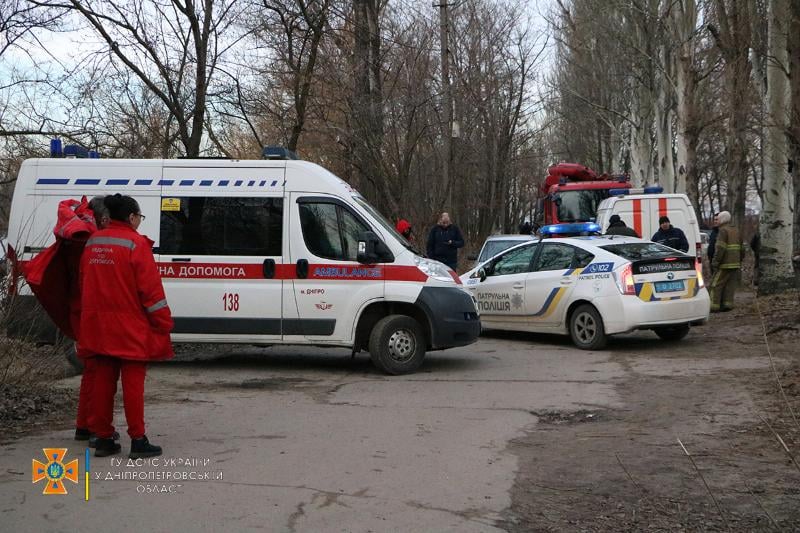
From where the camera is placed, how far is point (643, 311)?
12070mm

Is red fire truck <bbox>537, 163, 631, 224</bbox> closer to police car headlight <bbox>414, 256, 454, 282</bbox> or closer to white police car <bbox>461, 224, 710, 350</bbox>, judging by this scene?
white police car <bbox>461, 224, 710, 350</bbox>

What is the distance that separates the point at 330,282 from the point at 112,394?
4.62 metres

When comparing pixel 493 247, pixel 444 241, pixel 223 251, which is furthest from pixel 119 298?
→ pixel 493 247

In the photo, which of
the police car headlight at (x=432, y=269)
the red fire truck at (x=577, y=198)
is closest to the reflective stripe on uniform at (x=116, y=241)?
the police car headlight at (x=432, y=269)

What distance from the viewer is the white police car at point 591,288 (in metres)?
12.2

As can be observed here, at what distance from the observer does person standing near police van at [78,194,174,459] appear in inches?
242

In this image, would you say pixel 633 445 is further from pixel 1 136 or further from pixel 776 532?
pixel 1 136

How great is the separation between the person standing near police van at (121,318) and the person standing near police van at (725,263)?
12579mm

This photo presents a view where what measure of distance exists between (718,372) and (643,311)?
5.96 feet

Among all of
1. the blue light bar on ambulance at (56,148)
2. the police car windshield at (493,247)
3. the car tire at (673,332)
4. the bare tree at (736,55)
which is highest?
the bare tree at (736,55)

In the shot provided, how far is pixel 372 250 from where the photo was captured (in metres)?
10.5

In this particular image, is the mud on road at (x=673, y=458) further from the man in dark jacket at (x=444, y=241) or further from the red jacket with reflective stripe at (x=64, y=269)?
the man in dark jacket at (x=444, y=241)

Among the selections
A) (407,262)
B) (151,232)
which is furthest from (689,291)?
(151,232)

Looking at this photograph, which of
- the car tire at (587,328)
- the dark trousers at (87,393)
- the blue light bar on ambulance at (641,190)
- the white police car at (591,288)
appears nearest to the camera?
the dark trousers at (87,393)
